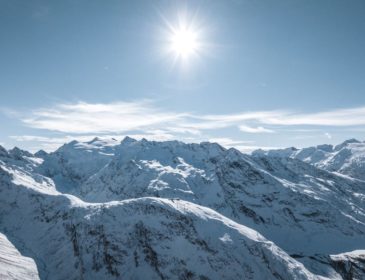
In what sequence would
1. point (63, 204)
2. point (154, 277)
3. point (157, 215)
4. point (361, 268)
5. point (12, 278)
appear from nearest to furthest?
point (12, 278) → point (154, 277) → point (157, 215) → point (63, 204) → point (361, 268)

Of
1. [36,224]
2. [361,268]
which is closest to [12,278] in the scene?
[36,224]

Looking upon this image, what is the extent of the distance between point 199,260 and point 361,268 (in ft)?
309

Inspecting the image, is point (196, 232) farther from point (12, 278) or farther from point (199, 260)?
point (12, 278)

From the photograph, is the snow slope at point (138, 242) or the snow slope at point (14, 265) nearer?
the snow slope at point (14, 265)

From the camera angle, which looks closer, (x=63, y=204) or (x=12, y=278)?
(x=12, y=278)

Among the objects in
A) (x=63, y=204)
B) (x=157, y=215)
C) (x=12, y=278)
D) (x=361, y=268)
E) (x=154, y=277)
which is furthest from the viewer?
(x=361, y=268)

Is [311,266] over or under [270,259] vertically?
under

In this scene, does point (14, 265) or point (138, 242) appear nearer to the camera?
point (14, 265)

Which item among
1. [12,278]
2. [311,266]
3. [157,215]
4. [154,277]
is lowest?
[311,266]

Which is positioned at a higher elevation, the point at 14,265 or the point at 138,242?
the point at 138,242

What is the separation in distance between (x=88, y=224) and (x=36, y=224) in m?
21.9

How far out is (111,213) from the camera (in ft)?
404

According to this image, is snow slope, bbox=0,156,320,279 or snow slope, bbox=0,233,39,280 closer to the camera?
snow slope, bbox=0,233,39,280

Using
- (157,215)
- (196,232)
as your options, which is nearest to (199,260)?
(196,232)
